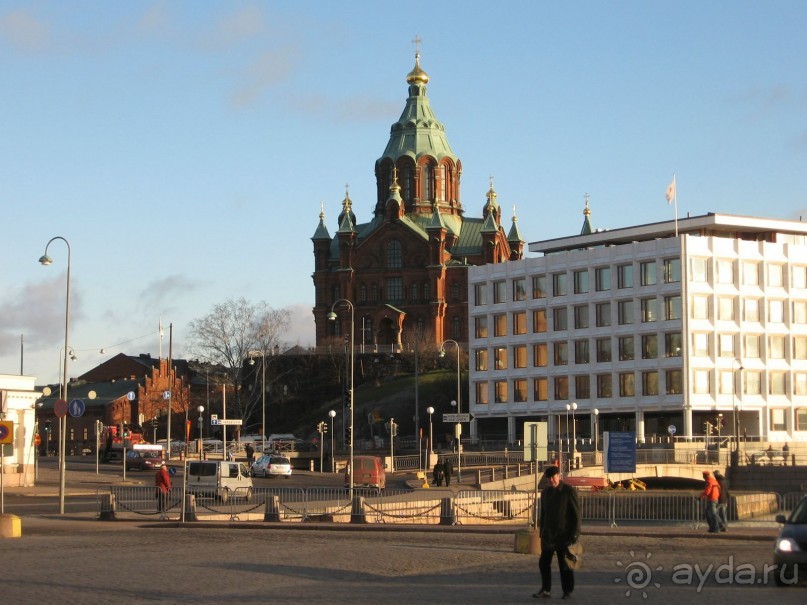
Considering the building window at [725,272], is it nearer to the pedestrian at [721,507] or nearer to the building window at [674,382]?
the building window at [674,382]

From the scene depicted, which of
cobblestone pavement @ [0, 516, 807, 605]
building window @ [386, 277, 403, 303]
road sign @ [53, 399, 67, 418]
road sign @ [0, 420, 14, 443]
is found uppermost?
building window @ [386, 277, 403, 303]

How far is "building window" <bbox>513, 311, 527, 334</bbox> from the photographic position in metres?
103

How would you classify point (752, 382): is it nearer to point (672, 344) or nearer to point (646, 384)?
point (672, 344)

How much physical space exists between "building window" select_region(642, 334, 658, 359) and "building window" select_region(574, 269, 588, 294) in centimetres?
658

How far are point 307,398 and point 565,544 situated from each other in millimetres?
114236

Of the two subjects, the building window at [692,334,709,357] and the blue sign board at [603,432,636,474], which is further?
the building window at [692,334,709,357]

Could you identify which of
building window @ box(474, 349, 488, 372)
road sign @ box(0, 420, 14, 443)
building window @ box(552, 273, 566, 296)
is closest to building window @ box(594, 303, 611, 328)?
building window @ box(552, 273, 566, 296)

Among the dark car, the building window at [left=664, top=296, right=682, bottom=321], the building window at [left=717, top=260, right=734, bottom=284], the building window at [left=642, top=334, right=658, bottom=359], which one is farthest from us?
the building window at [left=642, top=334, right=658, bottom=359]

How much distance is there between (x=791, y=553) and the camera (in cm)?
2080

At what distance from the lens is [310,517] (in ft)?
134

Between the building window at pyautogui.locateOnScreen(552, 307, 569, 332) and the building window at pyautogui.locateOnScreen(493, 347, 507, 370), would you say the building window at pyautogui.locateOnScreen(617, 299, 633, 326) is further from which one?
the building window at pyautogui.locateOnScreen(493, 347, 507, 370)

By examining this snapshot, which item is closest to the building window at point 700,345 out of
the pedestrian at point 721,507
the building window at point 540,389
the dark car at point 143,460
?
the building window at point 540,389

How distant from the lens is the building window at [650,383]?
307 ft

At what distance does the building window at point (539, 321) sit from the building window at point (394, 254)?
32904 millimetres
